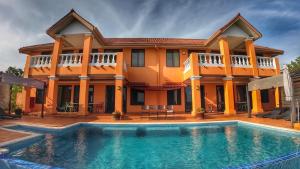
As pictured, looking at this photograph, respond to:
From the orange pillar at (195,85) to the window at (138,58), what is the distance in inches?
240

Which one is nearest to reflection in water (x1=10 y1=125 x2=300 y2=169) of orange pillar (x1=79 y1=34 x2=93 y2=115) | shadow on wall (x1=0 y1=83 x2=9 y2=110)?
orange pillar (x1=79 y1=34 x2=93 y2=115)

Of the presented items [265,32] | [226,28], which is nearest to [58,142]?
[226,28]

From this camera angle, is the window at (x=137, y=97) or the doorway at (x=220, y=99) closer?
the window at (x=137, y=97)

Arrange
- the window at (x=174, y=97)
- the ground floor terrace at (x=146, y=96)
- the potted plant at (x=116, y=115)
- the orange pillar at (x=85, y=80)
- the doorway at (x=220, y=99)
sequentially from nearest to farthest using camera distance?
the potted plant at (x=116, y=115) → the orange pillar at (x=85, y=80) → the ground floor terrace at (x=146, y=96) → the window at (x=174, y=97) → the doorway at (x=220, y=99)

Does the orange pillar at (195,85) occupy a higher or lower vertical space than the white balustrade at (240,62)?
lower

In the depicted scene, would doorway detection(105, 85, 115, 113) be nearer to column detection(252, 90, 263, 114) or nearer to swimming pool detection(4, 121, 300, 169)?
swimming pool detection(4, 121, 300, 169)

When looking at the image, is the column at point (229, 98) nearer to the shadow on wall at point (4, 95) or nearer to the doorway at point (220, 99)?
the doorway at point (220, 99)

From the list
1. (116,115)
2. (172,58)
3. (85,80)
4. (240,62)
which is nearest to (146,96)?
(172,58)

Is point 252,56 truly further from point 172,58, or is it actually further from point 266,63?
point 172,58

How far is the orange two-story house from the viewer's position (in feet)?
50.6

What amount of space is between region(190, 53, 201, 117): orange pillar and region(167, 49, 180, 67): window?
4.02 metres

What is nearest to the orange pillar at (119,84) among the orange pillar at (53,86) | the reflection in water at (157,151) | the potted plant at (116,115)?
the potted plant at (116,115)

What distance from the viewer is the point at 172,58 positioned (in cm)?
1959

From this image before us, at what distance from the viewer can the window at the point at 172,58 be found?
63.9ft
